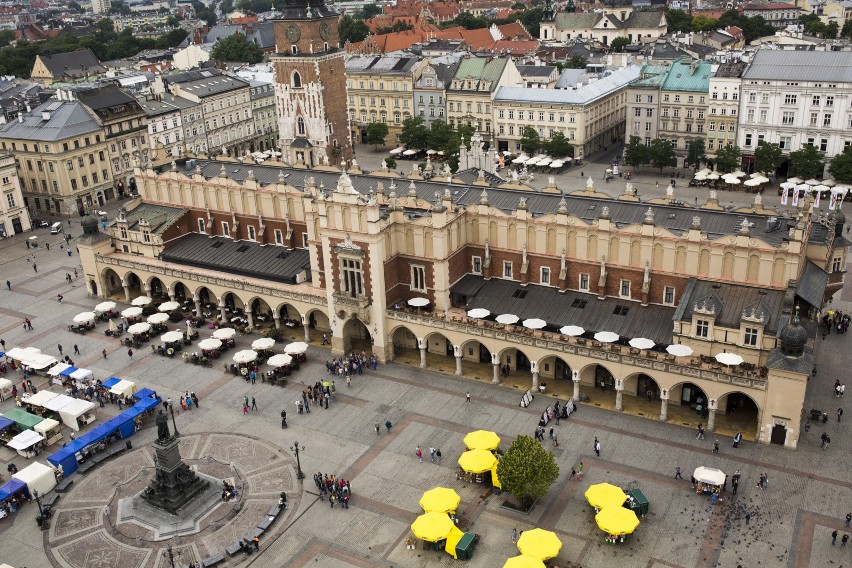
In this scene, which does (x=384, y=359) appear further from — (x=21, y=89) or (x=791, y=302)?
(x=21, y=89)

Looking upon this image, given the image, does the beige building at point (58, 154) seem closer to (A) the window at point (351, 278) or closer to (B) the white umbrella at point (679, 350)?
(A) the window at point (351, 278)

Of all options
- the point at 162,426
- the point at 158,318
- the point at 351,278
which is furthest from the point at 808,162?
the point at 162,426

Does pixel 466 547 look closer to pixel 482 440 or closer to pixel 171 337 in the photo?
pixel 482 440

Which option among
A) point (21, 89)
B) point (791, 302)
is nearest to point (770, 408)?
point (791, 302)

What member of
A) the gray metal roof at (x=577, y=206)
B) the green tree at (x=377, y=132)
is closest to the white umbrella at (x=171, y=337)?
the gray metal roof at (x=577, y=206)

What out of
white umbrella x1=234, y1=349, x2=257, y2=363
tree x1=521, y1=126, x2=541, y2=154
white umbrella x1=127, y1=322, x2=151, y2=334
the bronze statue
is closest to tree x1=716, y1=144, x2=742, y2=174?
tree x1=521, y1=126, x2=541, y2=154

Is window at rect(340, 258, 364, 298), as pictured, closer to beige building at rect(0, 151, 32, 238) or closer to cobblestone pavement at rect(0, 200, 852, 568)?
cobblestone pavement at rect(0, 200, 852, 568)
